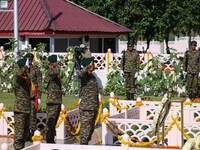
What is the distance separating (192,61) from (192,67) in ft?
0.72

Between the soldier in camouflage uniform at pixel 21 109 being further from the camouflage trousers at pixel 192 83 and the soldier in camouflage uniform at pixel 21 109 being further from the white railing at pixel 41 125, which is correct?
the camouflage trousers at pixel 192 83

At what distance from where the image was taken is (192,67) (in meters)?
17.1

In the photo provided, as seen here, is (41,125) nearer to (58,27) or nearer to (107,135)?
(107,135)

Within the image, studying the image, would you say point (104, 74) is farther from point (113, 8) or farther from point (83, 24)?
point (113, 8)

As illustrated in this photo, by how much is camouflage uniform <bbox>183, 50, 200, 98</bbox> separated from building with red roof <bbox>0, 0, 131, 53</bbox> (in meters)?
10.8

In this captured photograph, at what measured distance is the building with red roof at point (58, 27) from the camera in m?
27.2

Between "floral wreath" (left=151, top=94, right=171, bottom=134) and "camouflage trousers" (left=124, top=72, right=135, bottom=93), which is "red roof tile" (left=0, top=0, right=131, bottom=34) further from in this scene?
"floral wreath" (left=151, top=94, right=171, bottom=134)

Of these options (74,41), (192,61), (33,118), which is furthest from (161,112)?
(74,41)

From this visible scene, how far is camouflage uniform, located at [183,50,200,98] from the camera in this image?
1694 centimetres

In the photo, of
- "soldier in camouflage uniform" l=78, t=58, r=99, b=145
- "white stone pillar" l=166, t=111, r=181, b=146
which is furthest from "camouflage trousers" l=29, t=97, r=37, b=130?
"white stone pillar" l=166, t=111, r=181, b=146

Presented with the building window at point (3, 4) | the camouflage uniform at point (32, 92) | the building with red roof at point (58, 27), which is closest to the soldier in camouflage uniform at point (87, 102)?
the camouflage uniform at point (32, 92)

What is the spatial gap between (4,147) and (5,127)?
5.55m

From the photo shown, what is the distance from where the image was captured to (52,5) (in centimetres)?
3009

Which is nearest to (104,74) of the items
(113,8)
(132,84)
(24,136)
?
(132,84)
